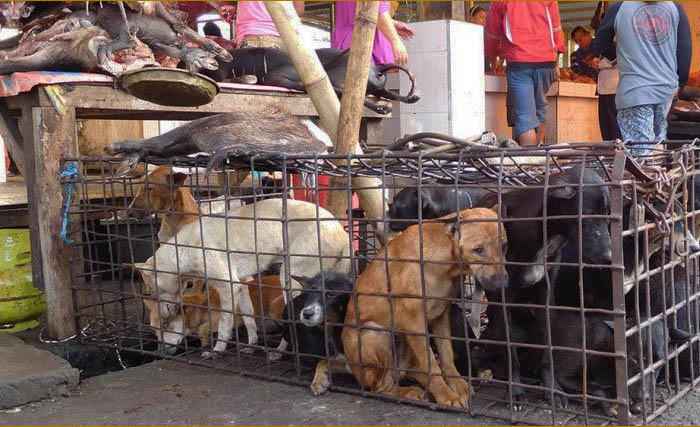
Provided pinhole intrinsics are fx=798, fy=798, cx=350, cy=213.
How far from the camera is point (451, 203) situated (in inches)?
188

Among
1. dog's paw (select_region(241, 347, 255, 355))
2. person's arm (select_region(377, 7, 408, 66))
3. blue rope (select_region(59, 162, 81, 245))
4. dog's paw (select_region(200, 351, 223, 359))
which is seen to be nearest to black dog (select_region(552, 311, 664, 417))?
dog's paw (select_region(241, 347, 255, 355))

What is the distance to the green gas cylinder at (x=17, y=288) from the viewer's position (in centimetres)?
548

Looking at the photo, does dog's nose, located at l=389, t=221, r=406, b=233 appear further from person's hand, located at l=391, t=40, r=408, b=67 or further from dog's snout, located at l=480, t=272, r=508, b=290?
person's hand, located at l=391, t=40, r=408, b=67

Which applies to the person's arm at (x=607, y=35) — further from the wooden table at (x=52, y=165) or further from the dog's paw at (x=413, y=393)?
the dog's paw at (x=413, y=393)

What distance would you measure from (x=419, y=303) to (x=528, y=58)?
4952mm

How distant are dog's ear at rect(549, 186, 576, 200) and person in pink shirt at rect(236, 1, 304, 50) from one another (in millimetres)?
4313

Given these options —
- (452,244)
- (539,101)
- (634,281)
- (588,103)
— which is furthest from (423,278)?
(588,103)

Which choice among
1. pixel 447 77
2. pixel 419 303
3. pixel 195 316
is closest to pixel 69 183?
pixel 195 316

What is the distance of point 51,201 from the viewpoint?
16.8 feet

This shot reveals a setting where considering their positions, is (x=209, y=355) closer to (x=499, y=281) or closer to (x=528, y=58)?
(x=499, y=281)

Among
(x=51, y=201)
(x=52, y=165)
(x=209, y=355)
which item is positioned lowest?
(x=209, y=355)

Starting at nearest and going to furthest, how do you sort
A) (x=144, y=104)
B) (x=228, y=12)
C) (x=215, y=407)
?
1. (x=215, y=407)
2. (x=144, y=104)
3. (x=228, y=12)

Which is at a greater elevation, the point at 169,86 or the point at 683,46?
the point at 683,46

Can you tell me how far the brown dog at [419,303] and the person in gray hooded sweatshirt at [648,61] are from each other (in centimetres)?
336
